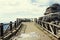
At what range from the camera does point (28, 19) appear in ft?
167

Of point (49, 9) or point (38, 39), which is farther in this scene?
point (49, 9)

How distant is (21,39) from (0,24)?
222 centimetres

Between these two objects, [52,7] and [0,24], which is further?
[52,7]

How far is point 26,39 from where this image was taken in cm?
1451

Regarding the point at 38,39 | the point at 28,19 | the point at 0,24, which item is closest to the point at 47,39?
the point at 38,39

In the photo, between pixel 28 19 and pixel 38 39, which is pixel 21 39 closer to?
pixel 38 39

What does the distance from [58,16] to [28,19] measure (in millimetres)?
16867

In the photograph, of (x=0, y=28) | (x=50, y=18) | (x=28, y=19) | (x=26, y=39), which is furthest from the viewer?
(x=28, y=19)

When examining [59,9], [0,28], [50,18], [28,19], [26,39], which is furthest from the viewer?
[28,19]

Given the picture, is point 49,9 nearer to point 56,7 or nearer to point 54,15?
point 56,7

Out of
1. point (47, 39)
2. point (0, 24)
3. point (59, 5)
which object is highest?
point (59, 5)

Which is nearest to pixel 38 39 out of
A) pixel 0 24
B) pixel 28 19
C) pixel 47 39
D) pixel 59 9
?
pixel 47 39

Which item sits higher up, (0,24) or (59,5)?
(59,5)

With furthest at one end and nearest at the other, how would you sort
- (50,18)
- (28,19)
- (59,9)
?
1. (28,19)
2. (59,9)
3. (50,18)
